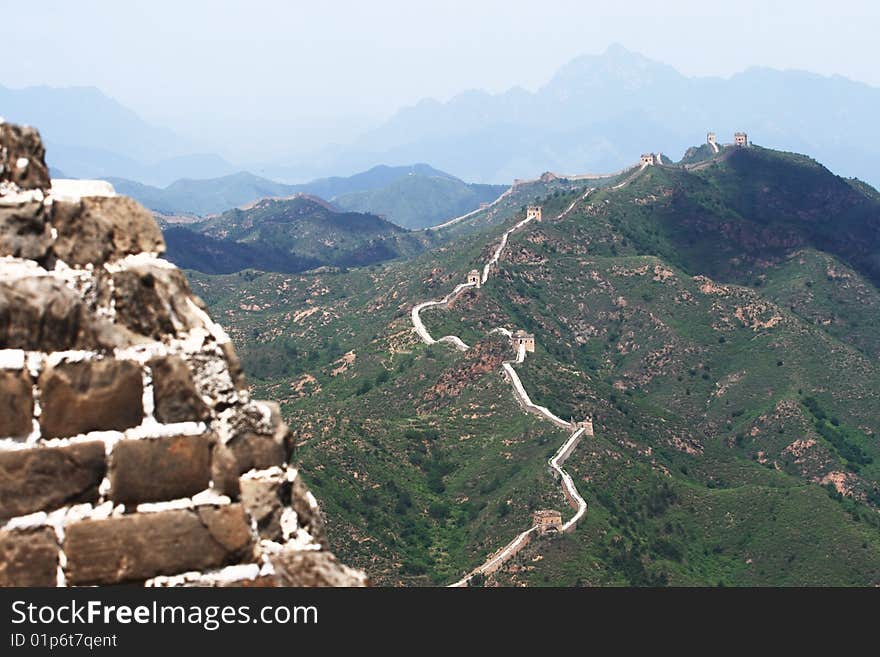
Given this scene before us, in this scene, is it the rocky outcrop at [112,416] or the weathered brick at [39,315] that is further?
the rocky outcrop at [112,416]

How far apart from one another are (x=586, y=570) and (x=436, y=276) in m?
79.5

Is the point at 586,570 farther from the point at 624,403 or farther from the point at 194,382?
the point at 194,382

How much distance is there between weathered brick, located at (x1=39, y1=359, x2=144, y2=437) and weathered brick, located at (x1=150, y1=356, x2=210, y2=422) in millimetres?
114

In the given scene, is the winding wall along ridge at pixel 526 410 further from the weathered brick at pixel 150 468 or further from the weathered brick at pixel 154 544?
the weathered brick at pixel 150 468

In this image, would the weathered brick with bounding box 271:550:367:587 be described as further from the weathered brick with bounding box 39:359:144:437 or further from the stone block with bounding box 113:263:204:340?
the stone block with bounding box 113:263:204:340

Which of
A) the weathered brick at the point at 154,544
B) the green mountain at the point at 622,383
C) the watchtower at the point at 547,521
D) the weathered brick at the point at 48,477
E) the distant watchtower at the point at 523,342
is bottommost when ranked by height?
the green mountain at the point at 622,383

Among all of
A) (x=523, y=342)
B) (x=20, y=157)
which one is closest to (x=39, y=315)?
(x=20, y=157)

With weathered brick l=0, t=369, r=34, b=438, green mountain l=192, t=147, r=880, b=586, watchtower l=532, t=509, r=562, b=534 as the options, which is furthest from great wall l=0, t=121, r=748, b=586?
watchtower l=532, t=509, r=562, b=534

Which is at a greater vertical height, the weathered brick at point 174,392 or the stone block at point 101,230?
the stone block at point 101,230

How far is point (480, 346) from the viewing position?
106 metres

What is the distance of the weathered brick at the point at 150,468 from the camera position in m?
8.34

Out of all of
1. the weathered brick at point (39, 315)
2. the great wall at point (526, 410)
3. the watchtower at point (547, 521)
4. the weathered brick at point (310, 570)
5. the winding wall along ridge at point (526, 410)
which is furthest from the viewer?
the watchtower at point (547, 521)

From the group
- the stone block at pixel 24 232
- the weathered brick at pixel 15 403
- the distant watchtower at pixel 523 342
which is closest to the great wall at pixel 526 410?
the distant watchtower at pixel 523 342

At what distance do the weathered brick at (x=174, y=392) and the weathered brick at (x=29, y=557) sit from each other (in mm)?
1047
